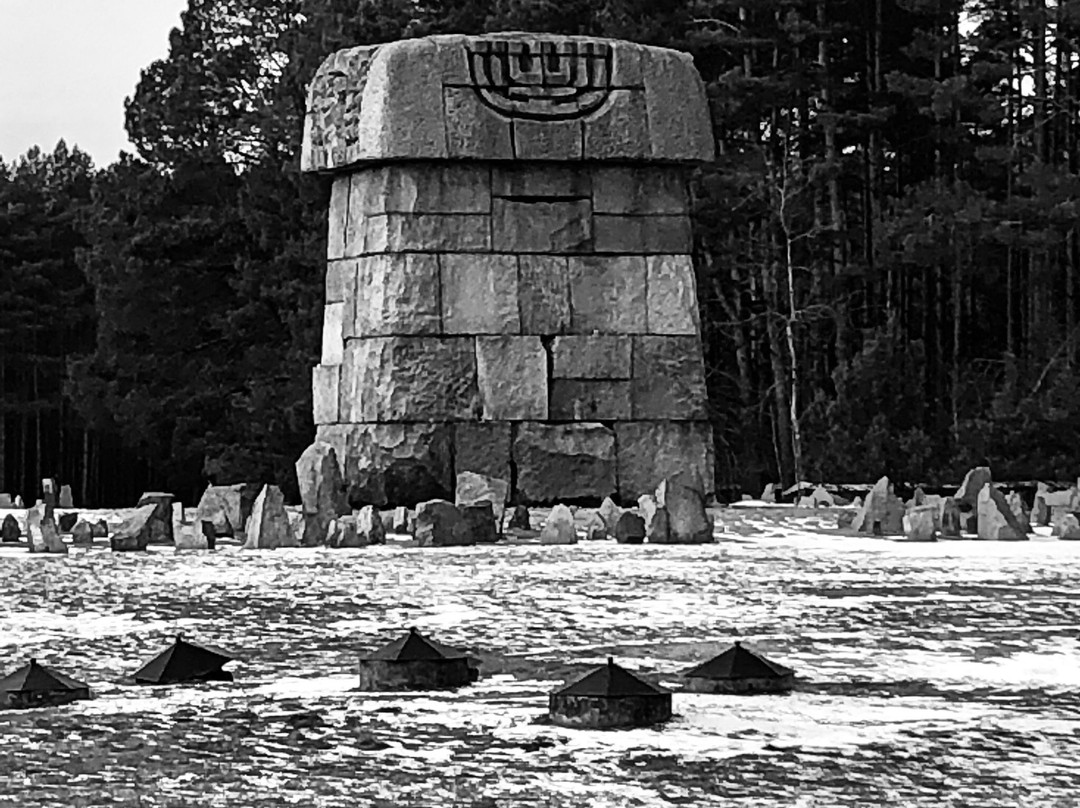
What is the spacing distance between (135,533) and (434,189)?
135 inches

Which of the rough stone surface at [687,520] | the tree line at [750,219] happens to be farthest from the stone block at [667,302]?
the tree line at [750,219]

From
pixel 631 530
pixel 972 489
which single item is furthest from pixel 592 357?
pixel 631 530

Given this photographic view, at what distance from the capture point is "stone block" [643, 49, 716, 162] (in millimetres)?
11992

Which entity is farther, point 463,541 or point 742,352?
point 742,352

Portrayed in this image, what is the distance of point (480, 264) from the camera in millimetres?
11766

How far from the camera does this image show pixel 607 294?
1195 centimetres

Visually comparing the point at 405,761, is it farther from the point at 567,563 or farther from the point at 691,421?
the point at 691,421

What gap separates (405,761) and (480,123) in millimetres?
8751

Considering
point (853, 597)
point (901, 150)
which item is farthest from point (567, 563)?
point (901, 150)

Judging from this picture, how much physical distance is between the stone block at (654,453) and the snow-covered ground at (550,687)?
391cm

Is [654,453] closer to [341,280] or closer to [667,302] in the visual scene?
[667,302]

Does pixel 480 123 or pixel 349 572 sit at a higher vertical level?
pixel 480 123

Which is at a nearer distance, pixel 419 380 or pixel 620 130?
pixel 419 380

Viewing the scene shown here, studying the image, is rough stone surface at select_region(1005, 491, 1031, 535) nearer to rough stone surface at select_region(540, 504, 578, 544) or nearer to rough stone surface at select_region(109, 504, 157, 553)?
rough stone surface at select_region(540, 504, 578, 544)
